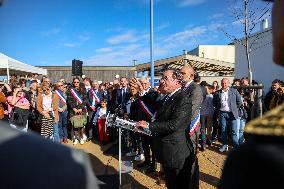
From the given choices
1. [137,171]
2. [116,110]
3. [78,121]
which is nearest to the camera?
[137,171]

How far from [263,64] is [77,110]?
41.6ft

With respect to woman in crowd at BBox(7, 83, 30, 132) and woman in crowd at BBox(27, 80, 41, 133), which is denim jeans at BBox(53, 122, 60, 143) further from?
woman in crowd at BBox(7, 83, 30, 132)

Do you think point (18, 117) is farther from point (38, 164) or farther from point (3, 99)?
point (38, 164)

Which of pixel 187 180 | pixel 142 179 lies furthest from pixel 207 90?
pixel 187 180

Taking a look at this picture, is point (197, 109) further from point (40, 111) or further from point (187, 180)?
point (40, 111)

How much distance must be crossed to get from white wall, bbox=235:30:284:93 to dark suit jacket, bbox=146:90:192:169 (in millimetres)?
14087

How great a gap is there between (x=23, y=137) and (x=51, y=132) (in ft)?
30.4

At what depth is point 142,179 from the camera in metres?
6.52

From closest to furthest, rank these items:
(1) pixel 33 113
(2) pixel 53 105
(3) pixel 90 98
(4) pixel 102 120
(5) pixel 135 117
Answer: (5) pixel 135 117 < (2) pixel 53 105 < (1) pixel 33 113 < (4) pixel 102 120 < (3) pixel 90 98

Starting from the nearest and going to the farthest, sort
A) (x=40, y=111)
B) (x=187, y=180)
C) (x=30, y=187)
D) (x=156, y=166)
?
(x=30, y=187)
(x=187, y=180)
(x=156, y=166)
(x=40, y=111)

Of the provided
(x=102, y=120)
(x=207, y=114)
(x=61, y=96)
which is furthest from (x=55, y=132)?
(x=207, y=114)

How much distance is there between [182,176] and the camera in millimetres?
4062

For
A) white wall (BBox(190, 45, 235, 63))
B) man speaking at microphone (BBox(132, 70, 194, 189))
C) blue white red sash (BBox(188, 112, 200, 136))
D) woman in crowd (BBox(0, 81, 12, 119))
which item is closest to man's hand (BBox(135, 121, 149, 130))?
man speaking at microphone (BBox(132, 70, 194, 189))

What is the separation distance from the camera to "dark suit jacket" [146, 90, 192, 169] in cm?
399
